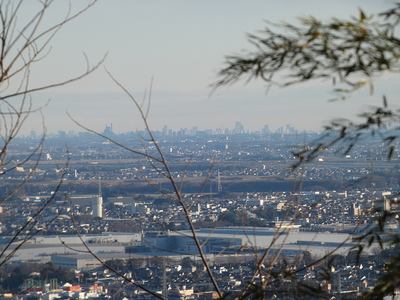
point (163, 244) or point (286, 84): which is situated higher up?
point (286, 84)

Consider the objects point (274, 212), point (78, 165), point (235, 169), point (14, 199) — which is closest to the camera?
point (274, 212)

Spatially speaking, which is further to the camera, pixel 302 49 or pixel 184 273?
pixel 184 273

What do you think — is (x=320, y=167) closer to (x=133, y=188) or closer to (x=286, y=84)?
(x=133, y=188)

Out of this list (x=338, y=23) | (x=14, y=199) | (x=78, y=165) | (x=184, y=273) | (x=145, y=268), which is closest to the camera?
(x=338, y=23)

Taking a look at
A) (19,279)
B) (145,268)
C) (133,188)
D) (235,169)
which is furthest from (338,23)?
(235,169)

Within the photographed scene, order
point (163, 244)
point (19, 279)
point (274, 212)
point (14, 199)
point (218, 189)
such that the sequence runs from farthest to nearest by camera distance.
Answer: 1. point (218, 189)
2. point (14, 199)
3. point (274, 212)
4. point (163, 244)
5. point (19, 279)

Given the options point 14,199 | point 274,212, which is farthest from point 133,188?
point 274,212

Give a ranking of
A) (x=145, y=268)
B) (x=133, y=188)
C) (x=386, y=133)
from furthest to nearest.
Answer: (x=133, y=188) → (x=145, y=268) → (x=386, y=133)

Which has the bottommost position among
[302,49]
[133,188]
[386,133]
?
[133,188]

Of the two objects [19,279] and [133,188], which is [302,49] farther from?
[133,188]
